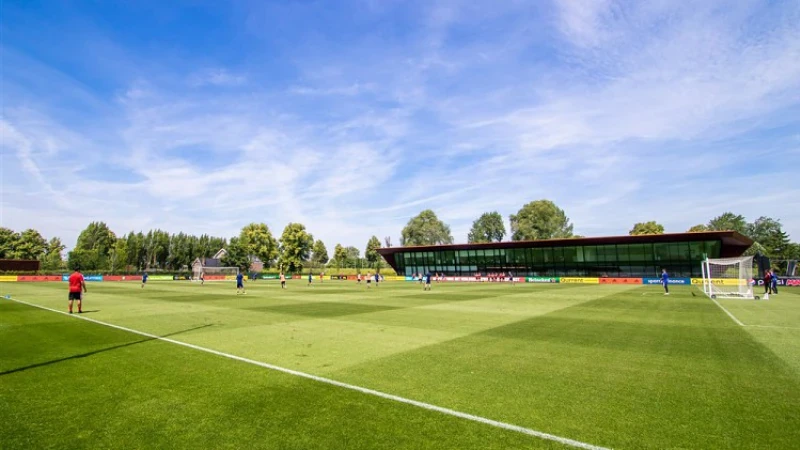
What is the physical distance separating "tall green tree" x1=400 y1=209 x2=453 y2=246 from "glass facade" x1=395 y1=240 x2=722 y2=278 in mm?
41546

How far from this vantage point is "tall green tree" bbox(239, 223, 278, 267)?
105m

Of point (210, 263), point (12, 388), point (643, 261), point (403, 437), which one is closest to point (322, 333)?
point (12, 388)

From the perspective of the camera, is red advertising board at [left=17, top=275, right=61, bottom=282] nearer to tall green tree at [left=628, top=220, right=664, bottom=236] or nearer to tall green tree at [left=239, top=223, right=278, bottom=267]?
tall green tree at [left=239, top=223, right=278, bottom=267]

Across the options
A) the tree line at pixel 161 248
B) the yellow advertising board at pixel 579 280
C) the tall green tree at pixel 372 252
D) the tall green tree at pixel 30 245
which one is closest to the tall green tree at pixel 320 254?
the tall green tree at pixel 372 252

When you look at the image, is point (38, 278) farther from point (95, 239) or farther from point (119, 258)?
point (95, 239)

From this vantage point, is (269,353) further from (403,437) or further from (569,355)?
(569,355)

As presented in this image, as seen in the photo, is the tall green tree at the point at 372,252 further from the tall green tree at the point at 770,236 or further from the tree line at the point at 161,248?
the tall green tree at the point at 770,236

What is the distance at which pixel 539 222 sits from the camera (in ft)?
348

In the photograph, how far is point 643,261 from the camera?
5809 cm

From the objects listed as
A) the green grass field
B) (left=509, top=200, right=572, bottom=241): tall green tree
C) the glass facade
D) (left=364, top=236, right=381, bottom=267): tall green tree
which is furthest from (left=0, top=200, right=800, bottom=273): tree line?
the green grass field

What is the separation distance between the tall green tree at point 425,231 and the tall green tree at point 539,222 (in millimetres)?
23045

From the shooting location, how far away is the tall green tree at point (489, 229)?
425ft

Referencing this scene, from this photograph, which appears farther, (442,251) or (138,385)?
(442,251)

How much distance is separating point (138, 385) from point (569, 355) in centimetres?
942
